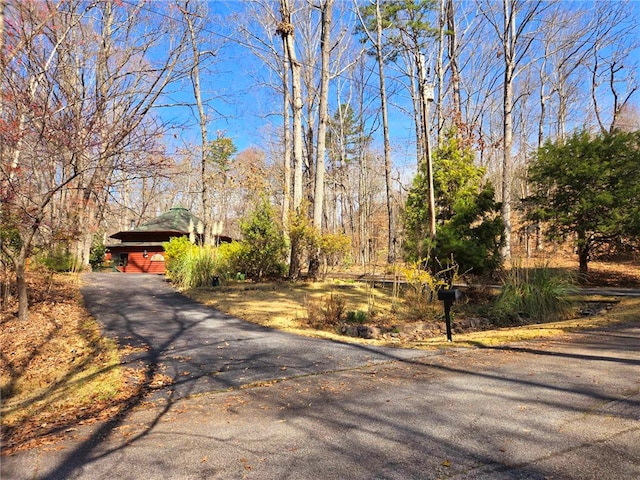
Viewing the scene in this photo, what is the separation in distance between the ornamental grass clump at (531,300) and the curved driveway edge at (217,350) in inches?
172

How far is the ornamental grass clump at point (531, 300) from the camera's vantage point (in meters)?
8.35

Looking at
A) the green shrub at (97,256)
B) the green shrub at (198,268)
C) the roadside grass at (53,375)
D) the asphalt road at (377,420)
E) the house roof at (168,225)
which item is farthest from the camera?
the green shrub at (97,256)

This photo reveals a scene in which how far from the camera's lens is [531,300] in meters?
8.52

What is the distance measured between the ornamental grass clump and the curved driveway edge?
437 centimetres

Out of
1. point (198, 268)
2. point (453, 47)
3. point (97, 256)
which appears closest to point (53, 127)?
point (198, 268)

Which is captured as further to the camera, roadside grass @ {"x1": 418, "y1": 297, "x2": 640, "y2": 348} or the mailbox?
the mailbox

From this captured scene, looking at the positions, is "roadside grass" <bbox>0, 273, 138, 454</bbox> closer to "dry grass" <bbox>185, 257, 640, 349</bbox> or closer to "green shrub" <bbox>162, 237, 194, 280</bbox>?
"dry grass" <bbox>185, 257, 640, 349</bbox>

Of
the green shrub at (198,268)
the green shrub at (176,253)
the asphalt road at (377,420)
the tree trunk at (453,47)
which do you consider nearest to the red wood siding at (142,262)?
the green shrub at (176,253)

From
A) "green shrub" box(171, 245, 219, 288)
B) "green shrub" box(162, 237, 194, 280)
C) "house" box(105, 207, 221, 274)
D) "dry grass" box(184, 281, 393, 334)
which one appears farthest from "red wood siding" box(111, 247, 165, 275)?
"dry grass" box(184, 281, 393, 334)

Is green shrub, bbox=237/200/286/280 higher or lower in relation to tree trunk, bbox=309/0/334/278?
lower

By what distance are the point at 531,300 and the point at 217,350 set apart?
7053 millimetres

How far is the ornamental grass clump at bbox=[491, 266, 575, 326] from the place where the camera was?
27.4 ft

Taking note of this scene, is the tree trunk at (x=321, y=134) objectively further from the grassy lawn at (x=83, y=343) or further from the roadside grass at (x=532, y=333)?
the roadside grass at (x=532, y=333)

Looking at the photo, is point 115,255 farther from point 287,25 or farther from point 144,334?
point 144,334
